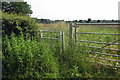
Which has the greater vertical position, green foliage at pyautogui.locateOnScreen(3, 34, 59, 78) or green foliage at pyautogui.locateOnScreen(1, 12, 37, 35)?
green foliage at pyautogui.locateOnScreen(1, 12, 37, 35)

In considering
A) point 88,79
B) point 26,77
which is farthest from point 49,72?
point 88,79

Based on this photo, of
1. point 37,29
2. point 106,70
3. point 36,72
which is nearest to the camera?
point 36,72

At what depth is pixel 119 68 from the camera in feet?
11.8

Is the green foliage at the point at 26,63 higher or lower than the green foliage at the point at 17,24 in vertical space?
lower

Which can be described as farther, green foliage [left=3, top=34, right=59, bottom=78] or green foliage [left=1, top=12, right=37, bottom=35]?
green foliage [left=1, top=12, right=37, bottom=35]

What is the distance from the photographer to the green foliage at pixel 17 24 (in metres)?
4.76

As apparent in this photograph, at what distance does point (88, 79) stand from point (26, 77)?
1.57 meters

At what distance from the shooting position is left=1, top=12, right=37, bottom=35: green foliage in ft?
15.6

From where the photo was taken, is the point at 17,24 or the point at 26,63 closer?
the point at 26,63

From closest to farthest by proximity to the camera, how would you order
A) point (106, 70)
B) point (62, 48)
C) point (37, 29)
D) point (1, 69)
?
point (1, 69) < point (106, 70) < point (62, 48) < point (37, 29)

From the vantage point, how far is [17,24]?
4.82 metres

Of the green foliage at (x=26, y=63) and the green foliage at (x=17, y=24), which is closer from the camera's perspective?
the green foliage at (x=26, y=63)

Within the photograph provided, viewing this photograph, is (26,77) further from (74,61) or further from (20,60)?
(74,61)

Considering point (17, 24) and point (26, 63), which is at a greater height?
point (17, 24)
